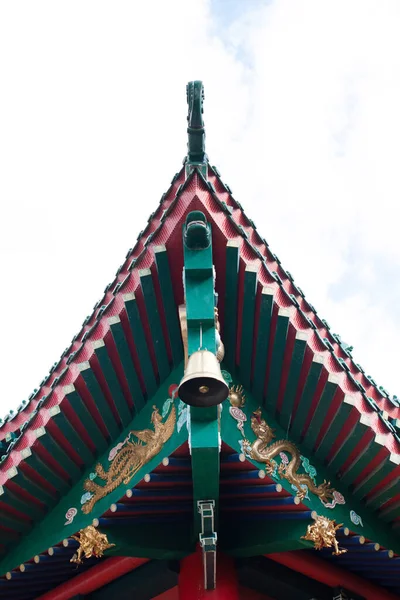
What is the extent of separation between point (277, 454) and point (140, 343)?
1.76 m

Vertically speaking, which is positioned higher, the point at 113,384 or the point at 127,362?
the point at 127,362

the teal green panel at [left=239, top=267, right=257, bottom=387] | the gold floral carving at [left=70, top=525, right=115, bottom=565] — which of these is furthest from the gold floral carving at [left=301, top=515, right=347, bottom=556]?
the gold floral carving at [left=70, top=525, right=115, bottom=565]

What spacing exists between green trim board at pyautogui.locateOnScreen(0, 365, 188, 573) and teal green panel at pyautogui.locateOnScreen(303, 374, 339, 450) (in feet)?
4.67

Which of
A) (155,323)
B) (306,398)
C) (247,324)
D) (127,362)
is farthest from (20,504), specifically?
(306,398)

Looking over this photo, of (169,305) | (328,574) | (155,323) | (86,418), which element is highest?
(169,305)

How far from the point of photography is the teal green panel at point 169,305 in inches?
225

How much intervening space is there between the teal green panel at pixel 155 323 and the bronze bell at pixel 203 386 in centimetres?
129

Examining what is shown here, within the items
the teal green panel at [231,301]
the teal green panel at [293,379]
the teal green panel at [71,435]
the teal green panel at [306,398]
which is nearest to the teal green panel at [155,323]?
the teal green panel at [231,301]

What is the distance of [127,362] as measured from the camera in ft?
19.9

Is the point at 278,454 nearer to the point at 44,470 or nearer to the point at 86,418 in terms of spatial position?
the point at 86,418

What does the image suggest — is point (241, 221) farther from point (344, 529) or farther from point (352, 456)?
point (344, 529)

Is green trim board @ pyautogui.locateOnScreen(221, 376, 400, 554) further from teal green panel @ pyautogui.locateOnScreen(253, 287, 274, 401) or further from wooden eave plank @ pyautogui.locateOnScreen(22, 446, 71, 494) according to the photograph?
wooden eave plank @ pyautogui.locateOnScreen(22, 446, 71, 494)

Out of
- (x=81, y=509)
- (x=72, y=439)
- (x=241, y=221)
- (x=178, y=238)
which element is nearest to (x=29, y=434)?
(x=72, y=439)

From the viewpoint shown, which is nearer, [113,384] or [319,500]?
[319,500]
